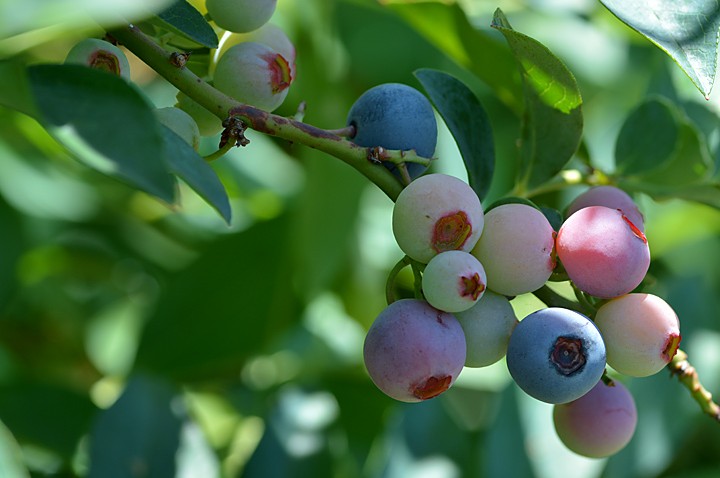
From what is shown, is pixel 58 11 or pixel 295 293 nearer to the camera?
pixel 58 11

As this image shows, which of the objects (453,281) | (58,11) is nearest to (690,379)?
(453,281)

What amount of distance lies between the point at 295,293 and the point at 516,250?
0.73m

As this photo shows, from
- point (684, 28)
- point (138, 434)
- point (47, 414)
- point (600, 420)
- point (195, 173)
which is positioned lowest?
point (47, 414)

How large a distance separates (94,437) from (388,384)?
0.44 m

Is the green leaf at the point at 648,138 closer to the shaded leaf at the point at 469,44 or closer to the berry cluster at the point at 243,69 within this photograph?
the shaded leaf at the point at 469,44

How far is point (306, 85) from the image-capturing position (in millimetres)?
1188

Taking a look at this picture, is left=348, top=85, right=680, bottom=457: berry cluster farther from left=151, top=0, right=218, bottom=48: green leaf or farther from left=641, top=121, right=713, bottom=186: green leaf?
left=641, top=121, right=713, bottom=186: green leaf

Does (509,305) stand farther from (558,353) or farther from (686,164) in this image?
(686,164)

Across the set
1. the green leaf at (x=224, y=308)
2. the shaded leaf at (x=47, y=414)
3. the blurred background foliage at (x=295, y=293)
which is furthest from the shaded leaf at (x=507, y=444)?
the shaded leaf at (x=47, y=414)

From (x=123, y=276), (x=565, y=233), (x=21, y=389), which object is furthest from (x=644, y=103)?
(x=123, y=276)

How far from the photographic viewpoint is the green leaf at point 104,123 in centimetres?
36

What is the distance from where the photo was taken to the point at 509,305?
1.67 ft

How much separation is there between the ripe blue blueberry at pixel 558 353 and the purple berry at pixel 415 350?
3 centimetres

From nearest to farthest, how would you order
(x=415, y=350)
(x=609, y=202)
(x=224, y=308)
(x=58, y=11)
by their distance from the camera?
(x=58, y=11)
(x=415, y=350)
(x=609, y=202)
(x=224, y=308)
